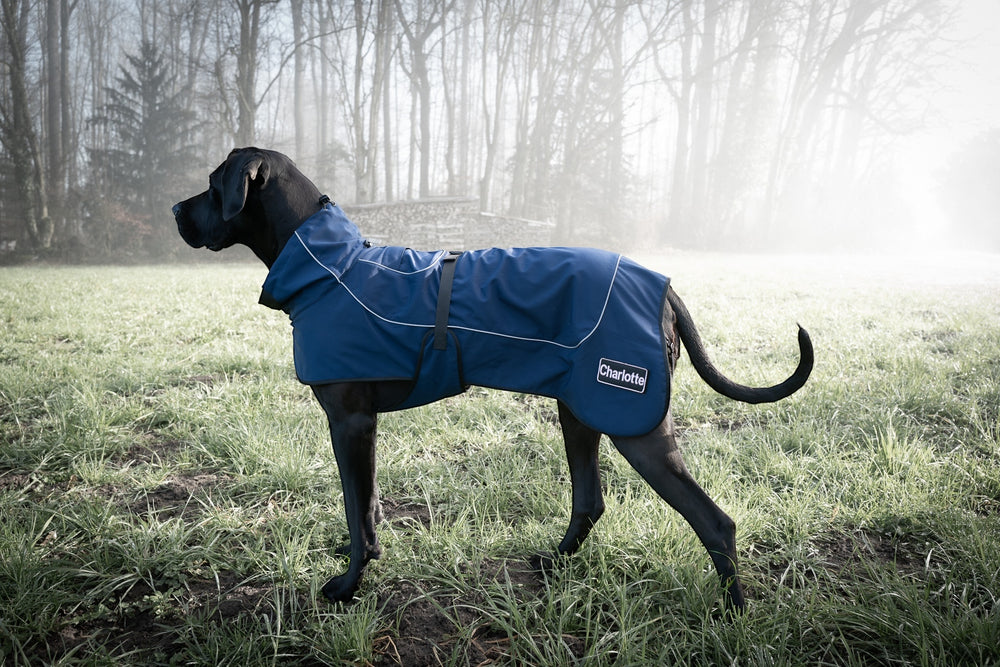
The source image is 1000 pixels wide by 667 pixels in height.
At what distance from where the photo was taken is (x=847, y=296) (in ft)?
29.4

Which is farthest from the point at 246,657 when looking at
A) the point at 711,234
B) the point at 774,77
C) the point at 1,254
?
the point at 774,77

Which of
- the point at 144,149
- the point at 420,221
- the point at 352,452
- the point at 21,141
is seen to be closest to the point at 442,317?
the point at 352,452

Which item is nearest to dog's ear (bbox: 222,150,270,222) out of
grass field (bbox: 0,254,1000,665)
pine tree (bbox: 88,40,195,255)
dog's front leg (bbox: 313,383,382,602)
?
dog's front leg (bbox: 313,383,382,602)

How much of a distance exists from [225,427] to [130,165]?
19.7m

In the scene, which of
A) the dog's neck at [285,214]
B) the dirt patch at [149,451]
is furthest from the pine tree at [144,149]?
the dog's neck at [285,214]

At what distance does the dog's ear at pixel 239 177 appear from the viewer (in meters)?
1.83

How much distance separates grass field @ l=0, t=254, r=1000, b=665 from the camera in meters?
1.57

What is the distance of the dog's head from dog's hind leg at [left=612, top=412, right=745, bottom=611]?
57.3 inches

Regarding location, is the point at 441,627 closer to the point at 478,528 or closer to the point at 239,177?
the point at 478,528

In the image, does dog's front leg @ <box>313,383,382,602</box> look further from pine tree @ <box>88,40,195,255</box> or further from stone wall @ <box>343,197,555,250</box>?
pine tree @ <box>88,40,195,255</box>

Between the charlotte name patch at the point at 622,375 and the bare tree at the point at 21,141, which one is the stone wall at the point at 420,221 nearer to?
the bare tree at the point at 21,141

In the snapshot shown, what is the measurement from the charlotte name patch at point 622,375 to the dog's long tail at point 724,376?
24 centimetres

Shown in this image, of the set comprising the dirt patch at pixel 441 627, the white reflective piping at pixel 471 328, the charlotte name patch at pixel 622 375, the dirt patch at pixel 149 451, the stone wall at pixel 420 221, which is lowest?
the dirt patch at pixel 441 627

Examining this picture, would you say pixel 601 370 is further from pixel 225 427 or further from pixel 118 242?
pixel 118 242
